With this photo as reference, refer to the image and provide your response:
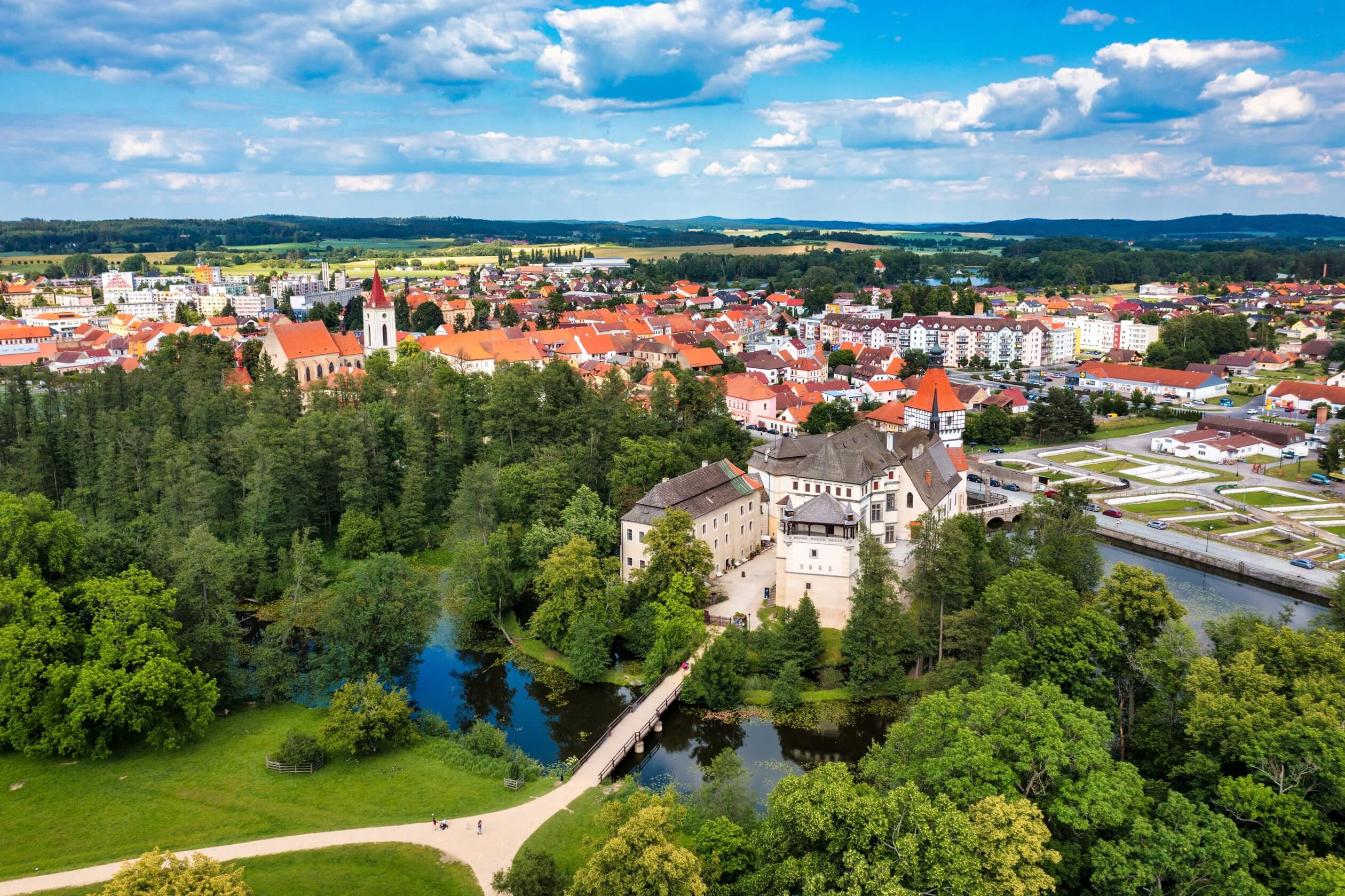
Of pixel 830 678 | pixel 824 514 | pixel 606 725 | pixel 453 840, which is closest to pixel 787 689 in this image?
pixel 830 678

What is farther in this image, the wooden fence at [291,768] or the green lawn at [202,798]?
the wooden fence at [291,768]

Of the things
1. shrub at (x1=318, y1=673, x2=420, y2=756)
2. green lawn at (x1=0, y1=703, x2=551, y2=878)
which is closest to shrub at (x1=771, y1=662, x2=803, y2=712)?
green lawn at (x1=0, y1=703, x2=551, y2=878)

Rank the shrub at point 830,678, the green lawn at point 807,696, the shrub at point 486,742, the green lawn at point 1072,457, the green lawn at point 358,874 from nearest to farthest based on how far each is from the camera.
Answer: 1. the green lawn at point 358,874
2. the shrub at point 486,742
3. the green lawn at point 807,696
4. the shrub at point 830,678
5. the green lawn at point 1072,457

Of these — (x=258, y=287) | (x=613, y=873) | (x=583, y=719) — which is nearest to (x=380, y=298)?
(x=583, y=719)

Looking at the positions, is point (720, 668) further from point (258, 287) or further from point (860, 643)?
point (258, 287)

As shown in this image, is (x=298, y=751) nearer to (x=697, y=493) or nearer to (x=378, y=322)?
(x=697, y=493)

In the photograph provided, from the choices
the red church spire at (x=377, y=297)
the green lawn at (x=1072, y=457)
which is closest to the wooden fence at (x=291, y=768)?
the green lawn at (x=1072, y=457)

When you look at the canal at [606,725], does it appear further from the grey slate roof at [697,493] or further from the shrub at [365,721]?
the grey slate roof at [697,493]
